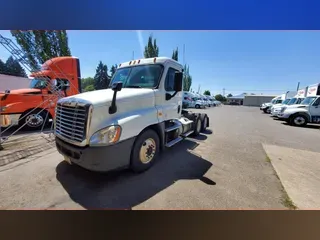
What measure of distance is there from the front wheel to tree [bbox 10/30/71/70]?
42.0ft

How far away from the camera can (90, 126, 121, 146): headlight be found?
2.64m

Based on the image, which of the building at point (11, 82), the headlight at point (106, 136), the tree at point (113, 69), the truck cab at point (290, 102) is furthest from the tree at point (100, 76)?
the truck cab at point (290, 102)

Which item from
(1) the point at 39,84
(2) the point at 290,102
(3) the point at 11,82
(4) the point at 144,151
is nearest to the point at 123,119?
(4) the point at 144,151

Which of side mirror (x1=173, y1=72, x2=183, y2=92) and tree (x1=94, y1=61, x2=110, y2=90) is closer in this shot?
side mirror (x1=173, y1=72, x2=183, y2=92)

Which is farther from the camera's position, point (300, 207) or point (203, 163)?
point (203, 163)

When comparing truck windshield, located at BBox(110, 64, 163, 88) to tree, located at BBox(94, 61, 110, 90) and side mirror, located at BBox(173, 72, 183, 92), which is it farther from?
tree, located at BBox(94, 61, 110, 90)

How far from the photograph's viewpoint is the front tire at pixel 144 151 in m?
3.13

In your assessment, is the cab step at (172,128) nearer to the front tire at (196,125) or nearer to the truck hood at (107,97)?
the truck hood at (107,97)

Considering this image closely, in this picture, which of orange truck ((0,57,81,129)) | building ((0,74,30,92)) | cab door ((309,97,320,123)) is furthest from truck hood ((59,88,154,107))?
cab door ((309,97,320,123))

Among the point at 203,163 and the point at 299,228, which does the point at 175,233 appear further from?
the point at 203,163

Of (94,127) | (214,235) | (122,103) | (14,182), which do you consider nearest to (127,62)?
(122,103)

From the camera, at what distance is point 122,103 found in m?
3.02

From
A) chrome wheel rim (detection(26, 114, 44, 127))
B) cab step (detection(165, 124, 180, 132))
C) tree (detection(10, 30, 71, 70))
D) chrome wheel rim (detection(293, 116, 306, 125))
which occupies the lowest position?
chrome wheel rim (detection(293, 116, 306, 125))

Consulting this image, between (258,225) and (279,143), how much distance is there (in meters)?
4.83
